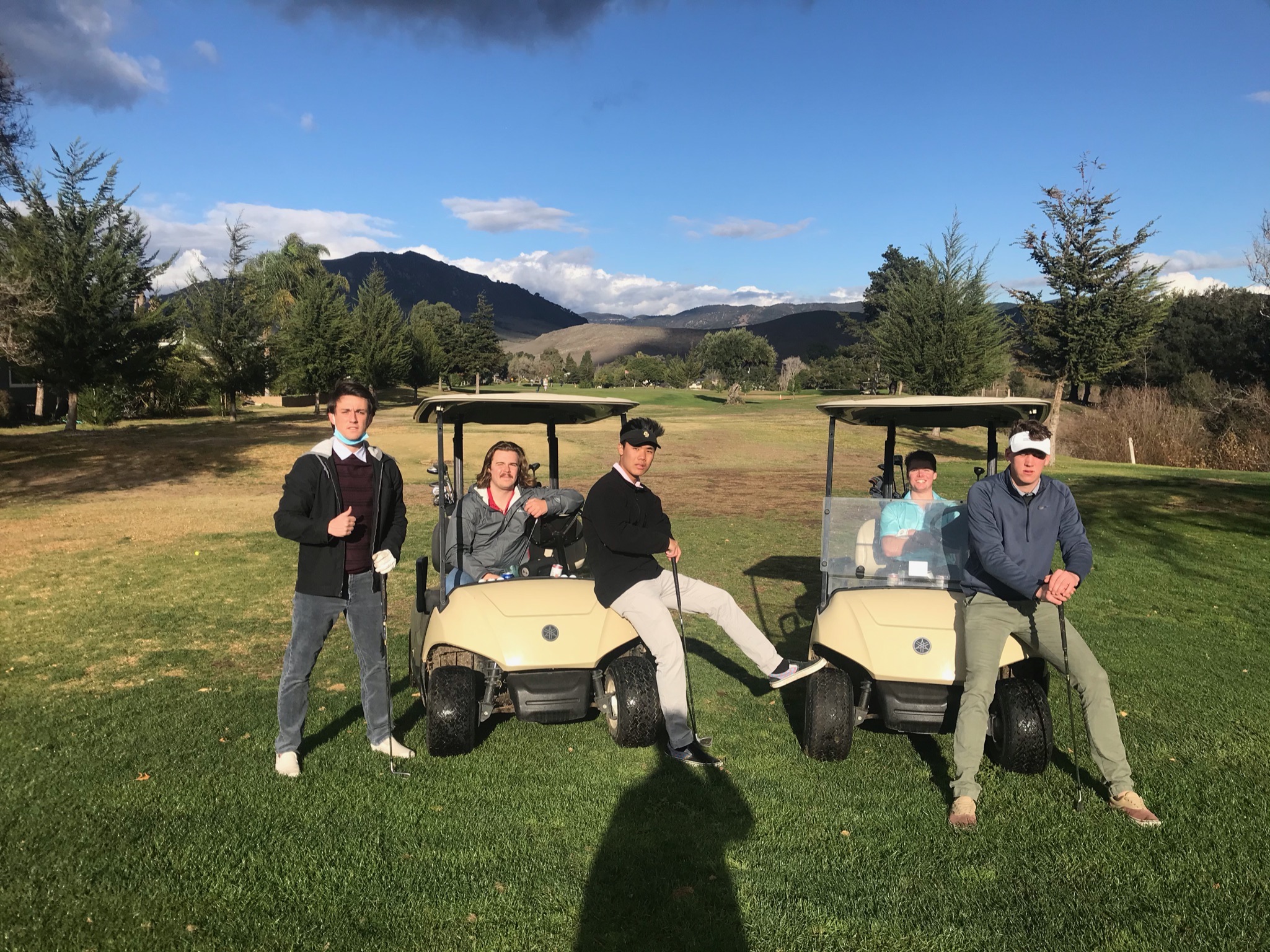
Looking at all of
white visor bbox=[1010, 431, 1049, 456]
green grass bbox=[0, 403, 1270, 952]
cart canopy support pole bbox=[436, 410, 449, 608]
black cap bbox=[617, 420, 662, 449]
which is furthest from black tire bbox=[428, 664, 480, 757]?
white visor bbox=[1010, 431, 1049, 456]

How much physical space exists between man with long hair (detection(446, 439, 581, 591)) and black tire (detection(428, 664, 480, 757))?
3.51 feet

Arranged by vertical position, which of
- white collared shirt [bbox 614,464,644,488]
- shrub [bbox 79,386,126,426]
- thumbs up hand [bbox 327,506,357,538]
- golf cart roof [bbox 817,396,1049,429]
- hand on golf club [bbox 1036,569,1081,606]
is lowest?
shrub [bbox 79,386,126,426]

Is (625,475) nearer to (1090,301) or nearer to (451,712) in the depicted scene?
(451,712)

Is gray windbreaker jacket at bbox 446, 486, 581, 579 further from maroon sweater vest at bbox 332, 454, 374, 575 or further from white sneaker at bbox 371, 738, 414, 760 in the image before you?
white sneaker at bbox 371, 738, 414, 760

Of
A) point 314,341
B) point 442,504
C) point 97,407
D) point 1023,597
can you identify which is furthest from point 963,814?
point 314,341

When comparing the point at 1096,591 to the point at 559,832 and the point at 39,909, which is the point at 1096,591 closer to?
the point at 559,832

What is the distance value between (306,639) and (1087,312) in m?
31.8

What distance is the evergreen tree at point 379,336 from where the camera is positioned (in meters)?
49.7

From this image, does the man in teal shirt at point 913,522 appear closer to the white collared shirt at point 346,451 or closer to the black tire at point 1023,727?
the black tire at point 1023,727

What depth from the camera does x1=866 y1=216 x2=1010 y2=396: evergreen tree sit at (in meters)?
34.4

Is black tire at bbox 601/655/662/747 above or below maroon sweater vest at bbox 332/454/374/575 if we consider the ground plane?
below

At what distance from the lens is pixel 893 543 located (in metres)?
5.59

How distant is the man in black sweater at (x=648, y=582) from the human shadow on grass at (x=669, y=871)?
0.36 m

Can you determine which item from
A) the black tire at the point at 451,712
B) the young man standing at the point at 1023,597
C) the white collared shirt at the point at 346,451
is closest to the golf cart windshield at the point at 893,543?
the young man standing at the point at 1023,597
